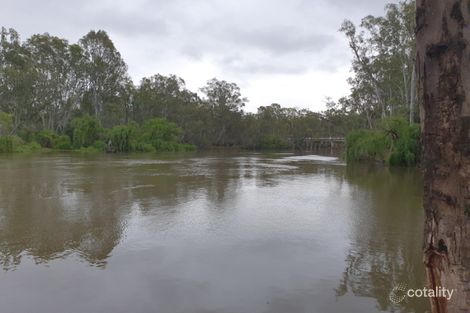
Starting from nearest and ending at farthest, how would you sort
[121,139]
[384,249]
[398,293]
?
[398,293] → [384,249] → [121,139]

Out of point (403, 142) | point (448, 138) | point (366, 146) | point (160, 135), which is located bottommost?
point (366, 146)

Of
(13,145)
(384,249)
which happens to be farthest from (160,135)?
(384,249)

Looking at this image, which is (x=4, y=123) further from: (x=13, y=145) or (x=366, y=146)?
(x=366, y=146)

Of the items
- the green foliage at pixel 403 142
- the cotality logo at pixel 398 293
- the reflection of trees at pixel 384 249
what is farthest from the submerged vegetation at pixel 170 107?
the cotality logo at pixel 398 293

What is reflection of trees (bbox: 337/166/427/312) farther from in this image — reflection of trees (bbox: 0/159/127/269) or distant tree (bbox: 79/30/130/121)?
distant tree (bbox: 79/30/130/121)

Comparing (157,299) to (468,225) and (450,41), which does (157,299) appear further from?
(450,41)

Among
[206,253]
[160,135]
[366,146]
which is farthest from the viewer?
[160,135]

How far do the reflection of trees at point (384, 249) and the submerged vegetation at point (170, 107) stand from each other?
46.3ft

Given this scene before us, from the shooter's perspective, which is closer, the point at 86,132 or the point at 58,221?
the point at 58,221

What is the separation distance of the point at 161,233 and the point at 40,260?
192 centimetres

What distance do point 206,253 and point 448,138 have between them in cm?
423

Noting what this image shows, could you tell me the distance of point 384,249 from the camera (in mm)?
5672

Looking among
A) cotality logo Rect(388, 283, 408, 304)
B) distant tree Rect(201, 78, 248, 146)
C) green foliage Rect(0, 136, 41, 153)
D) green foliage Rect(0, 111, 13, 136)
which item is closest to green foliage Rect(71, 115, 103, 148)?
green foliage Rect(0, 136, 41, 153)

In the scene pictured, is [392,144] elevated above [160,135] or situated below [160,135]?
below
